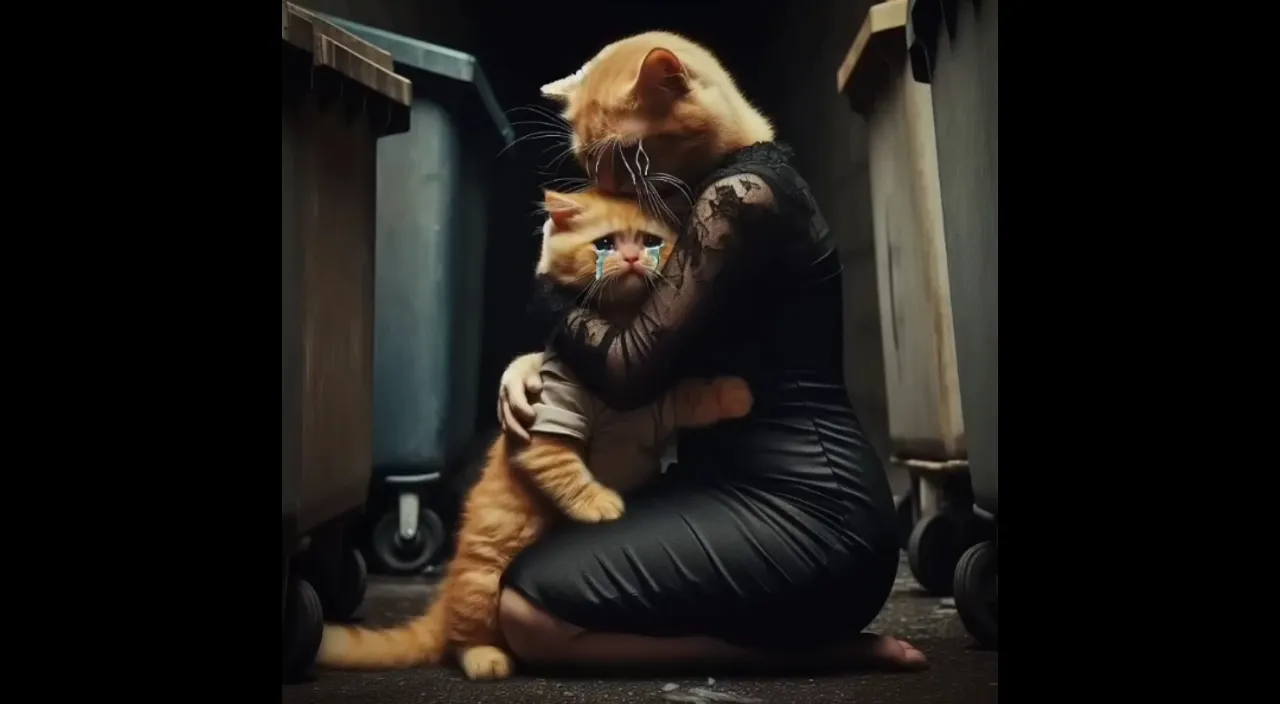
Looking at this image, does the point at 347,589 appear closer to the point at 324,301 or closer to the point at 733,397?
the point at 324,301

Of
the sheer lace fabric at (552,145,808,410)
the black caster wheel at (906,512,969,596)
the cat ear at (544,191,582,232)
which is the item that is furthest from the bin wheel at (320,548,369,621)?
the black caster wheel at (906,512,969,596)

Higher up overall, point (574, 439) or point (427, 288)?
point (427, 288)

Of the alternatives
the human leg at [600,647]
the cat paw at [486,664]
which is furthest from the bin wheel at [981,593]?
the cat paw at [486,664]

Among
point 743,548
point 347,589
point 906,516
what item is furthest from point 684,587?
point 347,589

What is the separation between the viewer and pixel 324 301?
1370 millimetres

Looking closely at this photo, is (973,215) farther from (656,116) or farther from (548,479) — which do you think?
(548,479)

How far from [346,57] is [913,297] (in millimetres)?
779

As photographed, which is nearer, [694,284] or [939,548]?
[694,284]

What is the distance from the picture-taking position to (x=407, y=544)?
Answer: 1.40 metres

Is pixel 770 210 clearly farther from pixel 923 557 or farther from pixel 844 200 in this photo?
pixel 923 557

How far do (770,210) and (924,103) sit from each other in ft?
0.95

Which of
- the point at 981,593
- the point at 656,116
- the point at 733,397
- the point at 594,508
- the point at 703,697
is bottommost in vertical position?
the point at 703,697

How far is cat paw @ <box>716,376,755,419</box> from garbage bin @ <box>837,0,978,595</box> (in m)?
0.19

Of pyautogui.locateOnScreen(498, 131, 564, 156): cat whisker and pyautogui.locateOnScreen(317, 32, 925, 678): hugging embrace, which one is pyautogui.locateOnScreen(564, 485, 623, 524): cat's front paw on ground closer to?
pyautogui.locateOnScreen(317, 32, 925, 678): hugging embrace
